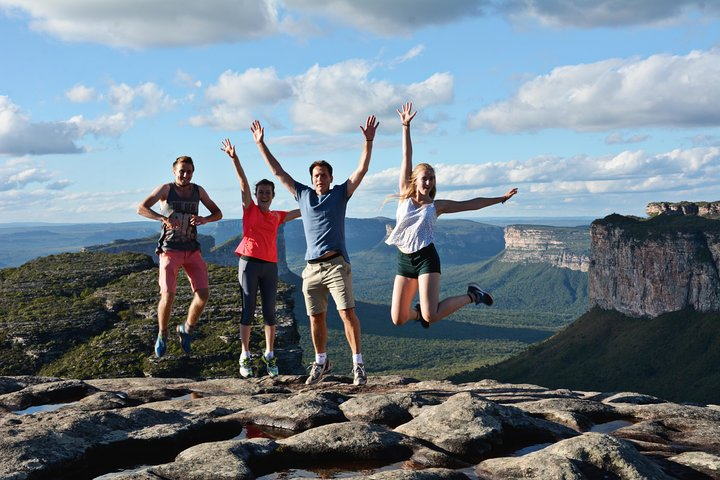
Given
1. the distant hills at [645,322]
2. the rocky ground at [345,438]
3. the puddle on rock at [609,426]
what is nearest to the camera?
the rocky ground at [345,438]

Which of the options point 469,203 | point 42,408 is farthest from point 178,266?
point 469,203

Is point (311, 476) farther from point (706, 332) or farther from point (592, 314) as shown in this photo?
point (592, 314)

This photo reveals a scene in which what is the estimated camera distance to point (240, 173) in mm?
15305

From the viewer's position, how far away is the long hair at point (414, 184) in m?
13.4

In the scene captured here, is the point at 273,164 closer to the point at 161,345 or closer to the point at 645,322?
the point at 161,345

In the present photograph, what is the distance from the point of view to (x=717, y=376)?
108875 mm

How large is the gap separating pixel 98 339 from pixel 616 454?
3906 centimetres

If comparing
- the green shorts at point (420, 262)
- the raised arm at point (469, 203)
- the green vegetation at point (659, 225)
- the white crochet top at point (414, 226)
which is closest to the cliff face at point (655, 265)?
the green vegetation at point (659, 225)

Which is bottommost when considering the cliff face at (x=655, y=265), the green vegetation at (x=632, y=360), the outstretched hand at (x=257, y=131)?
the green vegetation at (x=632, y=360)

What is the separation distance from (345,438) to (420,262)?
4.24 meters

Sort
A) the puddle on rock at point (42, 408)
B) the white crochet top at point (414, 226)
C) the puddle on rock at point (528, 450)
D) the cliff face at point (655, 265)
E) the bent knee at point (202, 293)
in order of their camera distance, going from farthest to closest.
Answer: the cliff face at point (655, 265) → the bent knee at point (202, 293) → the white crochet top at point (414, 226) → the puddle on rock at point (42, 408) → the puddle on rock at point (528, 450)

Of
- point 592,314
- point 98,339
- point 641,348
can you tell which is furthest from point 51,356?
point 592,314

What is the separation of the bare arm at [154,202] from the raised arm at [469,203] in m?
5.80

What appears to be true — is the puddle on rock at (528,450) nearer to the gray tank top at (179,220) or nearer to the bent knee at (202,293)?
the bent knee at (202,293)
